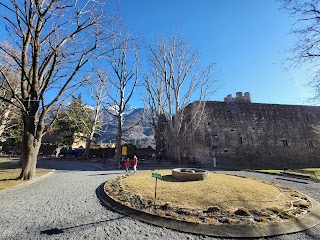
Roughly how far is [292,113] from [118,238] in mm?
30650

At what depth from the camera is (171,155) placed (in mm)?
26641

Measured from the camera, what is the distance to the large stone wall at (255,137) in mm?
23872

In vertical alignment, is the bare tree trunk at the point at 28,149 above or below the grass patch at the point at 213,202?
above

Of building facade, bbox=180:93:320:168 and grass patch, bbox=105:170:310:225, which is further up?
building facade, bbox=180:93:320:168

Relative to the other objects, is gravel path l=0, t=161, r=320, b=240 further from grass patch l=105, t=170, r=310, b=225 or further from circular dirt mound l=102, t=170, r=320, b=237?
grass patch l=105, t=170, r=310, b=225

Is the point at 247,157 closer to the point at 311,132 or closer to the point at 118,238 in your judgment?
the point at 311,132

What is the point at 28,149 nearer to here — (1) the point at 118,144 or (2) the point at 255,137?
(1) the point at 118,144

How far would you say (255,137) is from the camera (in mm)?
25156

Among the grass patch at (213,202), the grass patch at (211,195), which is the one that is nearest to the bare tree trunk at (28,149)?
the grass patch at (213,202)

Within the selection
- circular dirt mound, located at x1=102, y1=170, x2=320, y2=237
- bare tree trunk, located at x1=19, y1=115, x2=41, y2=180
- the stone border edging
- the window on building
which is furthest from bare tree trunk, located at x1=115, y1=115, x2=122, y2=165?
the window on building

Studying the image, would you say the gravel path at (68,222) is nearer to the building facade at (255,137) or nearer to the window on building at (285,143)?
the building facade at (255,137)

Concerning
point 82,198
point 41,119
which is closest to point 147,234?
point 82,198

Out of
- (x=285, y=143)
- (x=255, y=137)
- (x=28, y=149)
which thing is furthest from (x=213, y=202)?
(x=285, y=143)

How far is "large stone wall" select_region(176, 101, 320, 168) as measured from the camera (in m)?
23.9
